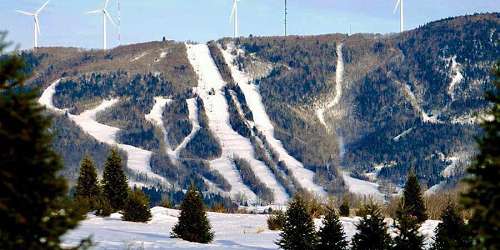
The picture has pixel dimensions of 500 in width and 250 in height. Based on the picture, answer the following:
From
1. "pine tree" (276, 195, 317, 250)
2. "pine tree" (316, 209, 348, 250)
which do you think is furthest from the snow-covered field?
"pine tree" (276, 195, 317, 250)

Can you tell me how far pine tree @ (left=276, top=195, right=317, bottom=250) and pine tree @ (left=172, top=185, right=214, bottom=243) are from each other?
3.92 metres

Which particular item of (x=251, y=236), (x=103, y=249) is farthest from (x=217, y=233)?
(x=103, y=249)

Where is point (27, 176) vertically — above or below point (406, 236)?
above

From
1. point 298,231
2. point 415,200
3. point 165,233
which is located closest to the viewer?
point 298,231

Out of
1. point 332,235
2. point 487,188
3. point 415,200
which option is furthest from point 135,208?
point 487,188

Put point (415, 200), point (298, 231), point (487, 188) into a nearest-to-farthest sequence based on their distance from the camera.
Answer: point (487, 188) → point (298, 231) → point (415, 200)

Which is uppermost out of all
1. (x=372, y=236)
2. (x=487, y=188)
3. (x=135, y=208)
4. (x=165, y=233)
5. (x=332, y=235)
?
(x=487, y=188)

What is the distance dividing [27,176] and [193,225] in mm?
20409

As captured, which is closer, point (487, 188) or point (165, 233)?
point (487, 188)

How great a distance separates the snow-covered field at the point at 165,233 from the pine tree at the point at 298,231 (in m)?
1.62

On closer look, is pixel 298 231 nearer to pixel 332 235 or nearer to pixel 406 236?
pixel 332 235

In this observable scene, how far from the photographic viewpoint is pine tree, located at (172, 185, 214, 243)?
2959cm

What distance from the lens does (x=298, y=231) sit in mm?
26219

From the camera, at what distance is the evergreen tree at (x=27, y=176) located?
967 cm
